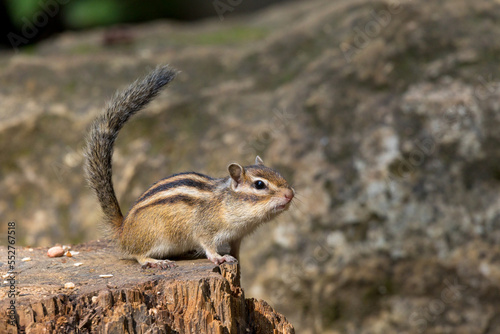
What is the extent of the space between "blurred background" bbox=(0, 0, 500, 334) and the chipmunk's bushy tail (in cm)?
180

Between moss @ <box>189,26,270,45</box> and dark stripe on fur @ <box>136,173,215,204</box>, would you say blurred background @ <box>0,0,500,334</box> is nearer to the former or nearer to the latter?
moss @ <box>189,26,270,45</box>

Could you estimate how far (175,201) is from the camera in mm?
3557

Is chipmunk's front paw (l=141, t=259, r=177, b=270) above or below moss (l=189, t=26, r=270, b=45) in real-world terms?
below

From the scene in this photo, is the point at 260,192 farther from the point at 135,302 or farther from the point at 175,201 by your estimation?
the point at 135,302

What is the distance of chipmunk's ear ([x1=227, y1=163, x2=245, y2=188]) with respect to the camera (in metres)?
3.65

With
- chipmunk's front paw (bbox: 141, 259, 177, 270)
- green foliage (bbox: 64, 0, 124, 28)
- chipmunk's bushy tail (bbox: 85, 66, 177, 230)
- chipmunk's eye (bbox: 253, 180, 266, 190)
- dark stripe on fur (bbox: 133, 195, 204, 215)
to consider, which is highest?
green foliage (bbox: 64, 0, 124, 28)

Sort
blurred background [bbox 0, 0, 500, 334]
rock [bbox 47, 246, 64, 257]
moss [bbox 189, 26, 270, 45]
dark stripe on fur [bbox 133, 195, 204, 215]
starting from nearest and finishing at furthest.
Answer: dark stripe on fur [bbox 133, 195, 204, 215], rock [bbox 47, 246, 64, 257], blurred background [bbox 0, 0, 500, 334], moss [bbox 189, 26, 270, 45]

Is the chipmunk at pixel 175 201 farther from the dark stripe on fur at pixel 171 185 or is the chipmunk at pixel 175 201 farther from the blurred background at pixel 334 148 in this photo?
the blurred background at pixel 334 148

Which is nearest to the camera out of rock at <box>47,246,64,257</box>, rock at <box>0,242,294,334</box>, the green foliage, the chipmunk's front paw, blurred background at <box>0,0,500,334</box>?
rock at <box>0,242,294,334</box>

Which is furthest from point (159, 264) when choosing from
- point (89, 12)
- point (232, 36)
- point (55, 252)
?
point (89, 12)

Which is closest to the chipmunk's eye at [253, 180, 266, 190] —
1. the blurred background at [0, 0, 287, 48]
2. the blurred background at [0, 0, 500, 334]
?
the blurred background at [0, 0, 500, 334]

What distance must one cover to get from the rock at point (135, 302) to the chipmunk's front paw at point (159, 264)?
5 centimetres

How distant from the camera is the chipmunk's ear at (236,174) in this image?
12.0 feet

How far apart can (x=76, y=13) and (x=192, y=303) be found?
989cm
